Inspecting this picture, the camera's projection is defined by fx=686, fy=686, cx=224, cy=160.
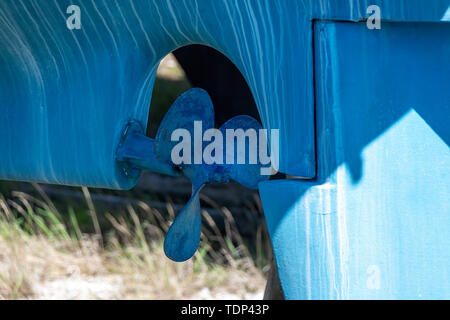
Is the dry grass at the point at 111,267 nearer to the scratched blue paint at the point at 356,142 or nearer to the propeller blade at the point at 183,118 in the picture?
the propeller blade at the point at 183,118

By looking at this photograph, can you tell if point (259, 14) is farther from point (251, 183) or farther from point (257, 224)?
point (257, 224)

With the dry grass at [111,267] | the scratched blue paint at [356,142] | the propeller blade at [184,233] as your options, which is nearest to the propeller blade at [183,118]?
the propeller blade at [184,233]

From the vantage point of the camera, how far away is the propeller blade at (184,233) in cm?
189

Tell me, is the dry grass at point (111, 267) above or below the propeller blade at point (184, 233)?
below

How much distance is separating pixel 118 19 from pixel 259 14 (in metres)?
0.52

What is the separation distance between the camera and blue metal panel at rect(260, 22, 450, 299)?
1594mm

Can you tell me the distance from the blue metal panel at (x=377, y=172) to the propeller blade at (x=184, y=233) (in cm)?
37

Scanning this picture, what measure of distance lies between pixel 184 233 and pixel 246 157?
0.28 metres

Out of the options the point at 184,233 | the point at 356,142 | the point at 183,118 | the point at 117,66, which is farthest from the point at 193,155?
the point at 356,142

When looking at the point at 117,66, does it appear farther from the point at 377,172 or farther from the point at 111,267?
the point at 111,267

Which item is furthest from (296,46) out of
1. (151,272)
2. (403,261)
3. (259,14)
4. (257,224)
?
(257,224)

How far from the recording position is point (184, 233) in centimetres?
192

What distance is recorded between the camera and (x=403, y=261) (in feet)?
5.32

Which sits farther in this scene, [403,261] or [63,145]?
[63,145]
